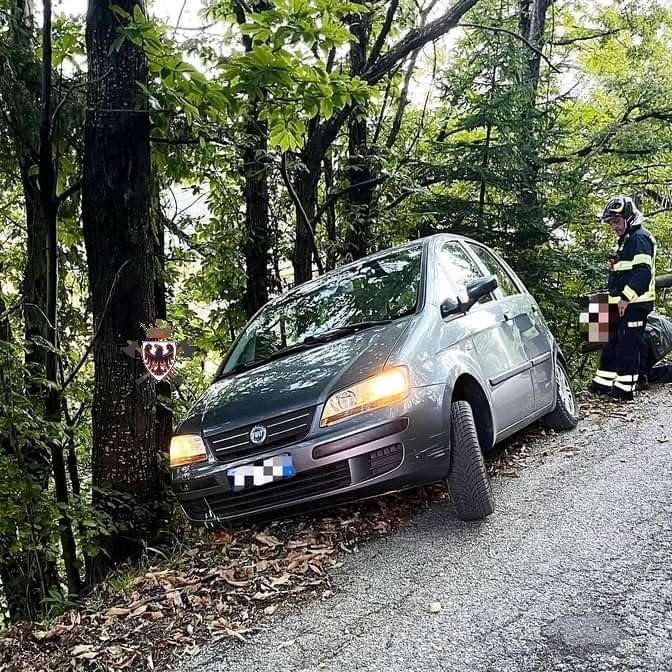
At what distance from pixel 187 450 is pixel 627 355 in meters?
5.34

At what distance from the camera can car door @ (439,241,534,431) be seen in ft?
15.2

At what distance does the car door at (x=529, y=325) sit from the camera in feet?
17.9

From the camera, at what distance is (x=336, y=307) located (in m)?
5.05

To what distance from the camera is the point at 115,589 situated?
4.11 metres

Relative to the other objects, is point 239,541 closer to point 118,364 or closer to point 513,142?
point 118,364

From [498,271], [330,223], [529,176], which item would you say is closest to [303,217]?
[330,223]

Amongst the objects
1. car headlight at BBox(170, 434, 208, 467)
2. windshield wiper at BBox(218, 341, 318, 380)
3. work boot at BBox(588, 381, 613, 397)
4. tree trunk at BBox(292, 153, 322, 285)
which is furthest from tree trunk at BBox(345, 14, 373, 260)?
car headlight at BBox(170, 434, 208, 467)

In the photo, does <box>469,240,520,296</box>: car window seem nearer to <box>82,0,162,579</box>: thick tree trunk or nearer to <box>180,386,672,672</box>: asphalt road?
<box>180,386,672,672</box>: asphalt road

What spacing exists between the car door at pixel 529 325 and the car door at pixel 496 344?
0.12 m

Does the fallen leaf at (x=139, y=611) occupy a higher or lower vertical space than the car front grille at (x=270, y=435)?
lower

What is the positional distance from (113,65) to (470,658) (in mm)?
4568

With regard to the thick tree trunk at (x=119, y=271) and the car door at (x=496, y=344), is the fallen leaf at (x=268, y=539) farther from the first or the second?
the car door at (x=496, y=344)

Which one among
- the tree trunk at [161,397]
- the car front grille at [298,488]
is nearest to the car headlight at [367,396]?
the car front grille at [298,488]

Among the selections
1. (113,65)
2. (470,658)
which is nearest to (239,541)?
(470,658)
